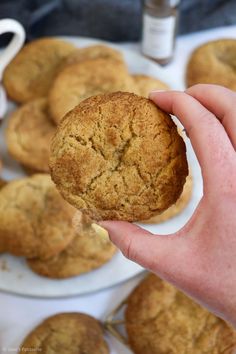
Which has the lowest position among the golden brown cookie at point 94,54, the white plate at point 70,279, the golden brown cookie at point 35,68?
the white plate at point 70,279

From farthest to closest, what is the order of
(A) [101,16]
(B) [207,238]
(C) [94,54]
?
(A) [101,16] → (C) [94,54] → (B) [207,238]

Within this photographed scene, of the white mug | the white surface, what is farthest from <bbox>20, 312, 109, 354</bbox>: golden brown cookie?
the white mug

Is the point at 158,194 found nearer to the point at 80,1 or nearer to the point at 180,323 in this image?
the point at 180,323

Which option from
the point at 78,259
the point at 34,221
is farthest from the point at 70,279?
the point at 34,221

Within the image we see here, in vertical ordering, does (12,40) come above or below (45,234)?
above

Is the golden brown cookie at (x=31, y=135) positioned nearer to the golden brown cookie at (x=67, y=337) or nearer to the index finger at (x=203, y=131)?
the golden brown cookie at (x=67, y=337)

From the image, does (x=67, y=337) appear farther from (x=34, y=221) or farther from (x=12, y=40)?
(x=12, y=40)

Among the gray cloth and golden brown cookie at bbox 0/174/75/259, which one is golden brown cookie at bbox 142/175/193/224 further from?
the gray cloth

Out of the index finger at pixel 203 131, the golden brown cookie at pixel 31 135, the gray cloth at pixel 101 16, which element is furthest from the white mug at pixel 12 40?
the index finger at pixel 203 131
